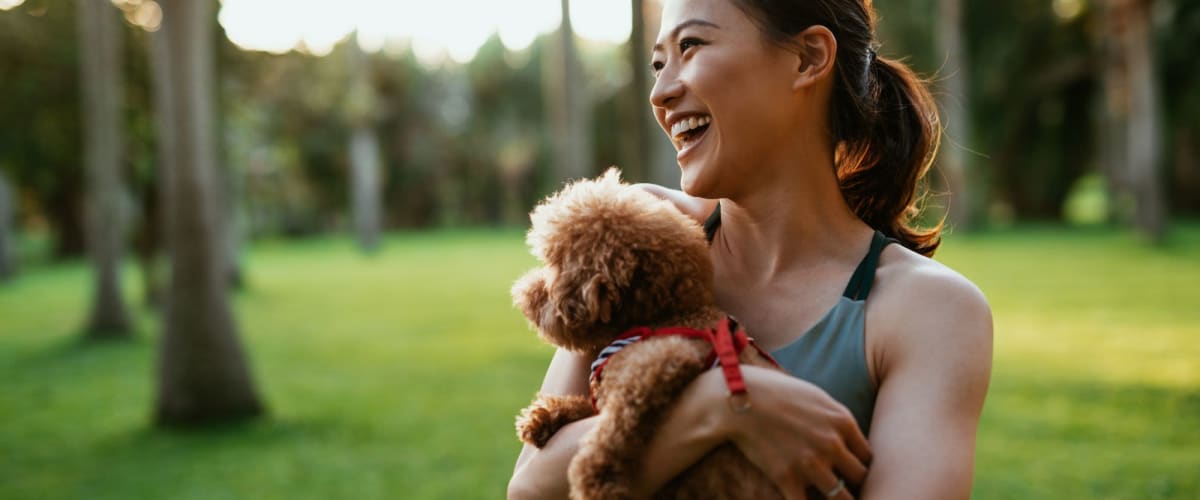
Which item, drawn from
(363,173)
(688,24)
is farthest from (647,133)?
(363,173)

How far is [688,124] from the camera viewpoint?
1.93 m

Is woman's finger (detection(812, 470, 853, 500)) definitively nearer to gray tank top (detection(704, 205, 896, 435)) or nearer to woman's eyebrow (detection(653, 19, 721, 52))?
gray tank top (detection(704, 205, 896, 435))

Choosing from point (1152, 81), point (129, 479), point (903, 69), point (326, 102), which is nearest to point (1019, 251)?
A: point (1152, 81)

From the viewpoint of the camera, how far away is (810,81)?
1939mm

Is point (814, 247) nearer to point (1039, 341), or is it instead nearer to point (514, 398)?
point (514, 398)

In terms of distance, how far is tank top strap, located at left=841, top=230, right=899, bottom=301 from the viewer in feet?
6.02

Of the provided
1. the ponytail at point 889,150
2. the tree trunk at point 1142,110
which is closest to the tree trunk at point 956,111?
the tree trunk at point 1142,110

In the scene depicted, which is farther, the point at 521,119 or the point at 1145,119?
the point at 521,119

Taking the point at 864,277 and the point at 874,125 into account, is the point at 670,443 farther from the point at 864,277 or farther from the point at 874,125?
the point at 874,125

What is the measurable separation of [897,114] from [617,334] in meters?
0.83

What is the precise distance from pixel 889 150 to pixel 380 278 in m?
22.7

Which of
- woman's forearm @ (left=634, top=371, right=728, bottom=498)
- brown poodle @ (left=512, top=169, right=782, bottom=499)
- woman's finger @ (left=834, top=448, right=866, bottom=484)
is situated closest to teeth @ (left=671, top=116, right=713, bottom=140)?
brown poodle @ (left=512, top=169, right=782, bottom=499)

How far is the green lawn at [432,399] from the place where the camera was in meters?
7.04

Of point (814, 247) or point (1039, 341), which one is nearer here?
point (814, 247)
